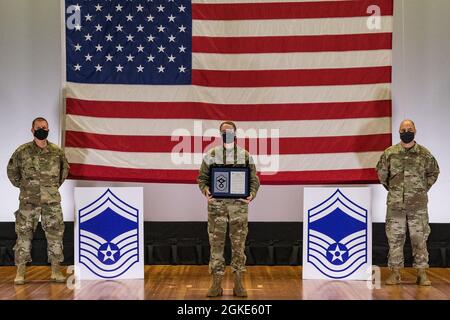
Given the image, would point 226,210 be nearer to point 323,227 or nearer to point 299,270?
point 323,227

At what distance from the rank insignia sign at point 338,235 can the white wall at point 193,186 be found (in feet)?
3.92

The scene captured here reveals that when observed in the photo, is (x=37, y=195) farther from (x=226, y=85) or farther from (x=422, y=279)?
(x=422, y=279)

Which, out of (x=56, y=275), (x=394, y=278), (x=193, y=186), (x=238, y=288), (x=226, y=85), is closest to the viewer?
(x=238, y=288)

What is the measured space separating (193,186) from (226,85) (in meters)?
1.36

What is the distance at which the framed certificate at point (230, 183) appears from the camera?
5648mm

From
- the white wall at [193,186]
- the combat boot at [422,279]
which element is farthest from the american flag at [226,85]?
the combat boot at [422,279]

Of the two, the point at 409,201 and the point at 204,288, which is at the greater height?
the point at 409,201

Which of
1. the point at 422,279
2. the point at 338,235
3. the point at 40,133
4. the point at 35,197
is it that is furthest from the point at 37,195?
the point at 422,279

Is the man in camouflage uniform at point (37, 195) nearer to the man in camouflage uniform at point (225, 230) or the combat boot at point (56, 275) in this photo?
the combat boot at point (56, 275)

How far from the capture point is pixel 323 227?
6.38m

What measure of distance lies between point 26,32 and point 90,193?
8.19ft

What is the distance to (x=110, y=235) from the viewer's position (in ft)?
20.8

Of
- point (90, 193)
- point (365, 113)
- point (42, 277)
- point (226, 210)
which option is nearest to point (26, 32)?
point (90, 193)
